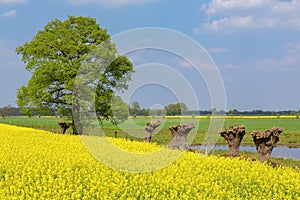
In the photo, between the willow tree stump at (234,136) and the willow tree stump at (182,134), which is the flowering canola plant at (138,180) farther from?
the willow tree stump at (182,134)

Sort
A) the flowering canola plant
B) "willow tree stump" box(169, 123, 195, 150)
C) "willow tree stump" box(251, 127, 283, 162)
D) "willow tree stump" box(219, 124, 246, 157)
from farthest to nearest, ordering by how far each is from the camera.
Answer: "willow tree stump" box(169, 123, 195, 150) < "willow tree stump" box(219, 124, 246, 157) < "willow tree stump" box(251, 127, 283, 162) < the flowering canola plant

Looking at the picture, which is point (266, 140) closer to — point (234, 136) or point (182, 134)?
point (234, 136)

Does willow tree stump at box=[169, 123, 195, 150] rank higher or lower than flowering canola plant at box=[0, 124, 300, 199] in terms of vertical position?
higher

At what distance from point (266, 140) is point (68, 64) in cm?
1715

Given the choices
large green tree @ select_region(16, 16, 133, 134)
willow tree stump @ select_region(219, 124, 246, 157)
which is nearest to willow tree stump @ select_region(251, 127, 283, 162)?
willow tree stump @ select_region(219, 124, 246, 157)

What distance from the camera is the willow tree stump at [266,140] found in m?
19.8

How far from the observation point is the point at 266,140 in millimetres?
20047

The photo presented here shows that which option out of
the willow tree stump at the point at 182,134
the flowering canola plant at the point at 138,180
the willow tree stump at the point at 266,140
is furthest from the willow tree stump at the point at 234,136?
the flowering canola plant at the point at 138,180

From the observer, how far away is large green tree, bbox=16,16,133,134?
32.2 metres

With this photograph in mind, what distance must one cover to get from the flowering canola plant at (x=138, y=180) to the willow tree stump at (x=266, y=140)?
624 centimetres

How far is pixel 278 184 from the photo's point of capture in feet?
36.3

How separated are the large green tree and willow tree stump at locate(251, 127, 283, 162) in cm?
1484

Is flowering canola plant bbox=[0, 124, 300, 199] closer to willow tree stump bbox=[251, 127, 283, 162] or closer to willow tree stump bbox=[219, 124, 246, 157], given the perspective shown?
willow tree stump bbox=[251, 127, 283, 162]

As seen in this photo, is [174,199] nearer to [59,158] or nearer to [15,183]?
[15,183]
